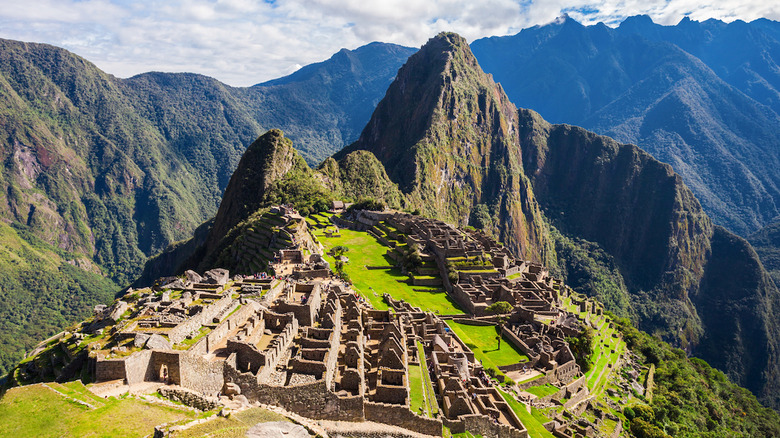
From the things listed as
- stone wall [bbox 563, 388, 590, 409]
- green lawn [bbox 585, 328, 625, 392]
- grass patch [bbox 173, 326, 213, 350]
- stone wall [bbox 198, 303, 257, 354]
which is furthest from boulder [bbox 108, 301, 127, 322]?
green lawn [bbox 585, 328, 625, 392]

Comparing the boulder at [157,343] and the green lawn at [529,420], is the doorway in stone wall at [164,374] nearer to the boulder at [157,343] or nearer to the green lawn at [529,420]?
the boulder at [157,343]

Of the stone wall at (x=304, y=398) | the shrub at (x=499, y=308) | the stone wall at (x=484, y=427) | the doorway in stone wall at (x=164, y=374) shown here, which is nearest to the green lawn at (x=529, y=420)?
the stone wall at (x=484, y=427)

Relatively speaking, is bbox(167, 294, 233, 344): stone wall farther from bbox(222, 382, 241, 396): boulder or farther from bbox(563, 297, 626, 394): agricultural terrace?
bbox(563, 297, 626, 394): agricultural terrace

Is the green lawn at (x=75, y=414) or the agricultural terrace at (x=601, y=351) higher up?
the green lawn at (x=75, y=414)

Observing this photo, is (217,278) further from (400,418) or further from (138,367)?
(400,418)

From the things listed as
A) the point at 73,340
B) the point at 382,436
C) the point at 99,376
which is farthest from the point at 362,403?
the point at 73,340

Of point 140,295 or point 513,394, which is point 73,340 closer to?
point 140,295

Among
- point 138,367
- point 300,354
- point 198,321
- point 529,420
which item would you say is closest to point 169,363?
point 138,367
